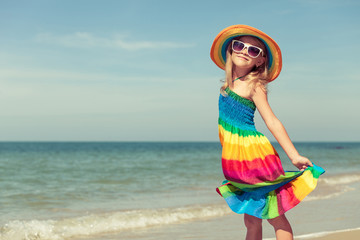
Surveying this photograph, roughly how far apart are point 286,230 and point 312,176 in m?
0.39

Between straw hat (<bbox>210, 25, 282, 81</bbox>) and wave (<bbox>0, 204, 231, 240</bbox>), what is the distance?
145 inches

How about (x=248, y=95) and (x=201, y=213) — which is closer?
(x=248, y=95)

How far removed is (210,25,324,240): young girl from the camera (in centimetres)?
269

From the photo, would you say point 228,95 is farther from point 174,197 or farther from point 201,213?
point 174,197

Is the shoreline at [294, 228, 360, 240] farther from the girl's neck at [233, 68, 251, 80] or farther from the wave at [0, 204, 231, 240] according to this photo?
the girl's neck at [233, 68, 251, 80]

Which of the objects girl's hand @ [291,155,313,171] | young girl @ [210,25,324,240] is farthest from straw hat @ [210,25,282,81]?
girl's hand @ [291,155,313,171]

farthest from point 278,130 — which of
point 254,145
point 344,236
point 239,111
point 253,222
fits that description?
point 344,236

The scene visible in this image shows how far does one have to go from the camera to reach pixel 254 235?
9.71 ft

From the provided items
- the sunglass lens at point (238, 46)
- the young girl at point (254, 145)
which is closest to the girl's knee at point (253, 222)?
the young girl at point (254, 145)

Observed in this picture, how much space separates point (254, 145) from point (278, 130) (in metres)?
0.18

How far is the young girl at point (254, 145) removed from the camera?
269 cm

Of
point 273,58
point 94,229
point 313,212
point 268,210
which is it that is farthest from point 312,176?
point 313,212

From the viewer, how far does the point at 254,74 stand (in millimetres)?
2951

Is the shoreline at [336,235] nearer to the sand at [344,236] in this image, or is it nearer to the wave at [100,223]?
the sand at [344,236]
